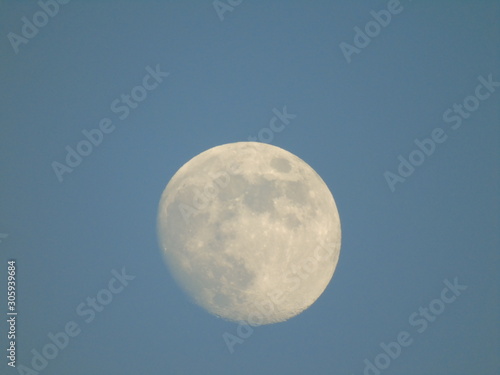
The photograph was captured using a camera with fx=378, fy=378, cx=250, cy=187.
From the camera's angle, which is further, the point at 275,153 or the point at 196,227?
the point at 275,153

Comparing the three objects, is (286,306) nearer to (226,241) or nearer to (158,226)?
(226,241)

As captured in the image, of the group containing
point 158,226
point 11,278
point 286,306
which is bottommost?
point 286,306

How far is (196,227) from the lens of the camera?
11.3 m

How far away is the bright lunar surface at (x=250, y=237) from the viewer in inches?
428

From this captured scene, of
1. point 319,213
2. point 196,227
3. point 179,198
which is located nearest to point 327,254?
point 319,213

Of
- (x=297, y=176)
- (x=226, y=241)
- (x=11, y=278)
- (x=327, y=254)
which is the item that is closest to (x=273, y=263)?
(x=226, y=241)

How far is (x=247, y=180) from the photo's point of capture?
37.6ft

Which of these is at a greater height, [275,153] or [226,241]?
[275,153]

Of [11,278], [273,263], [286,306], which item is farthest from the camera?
[11,278]

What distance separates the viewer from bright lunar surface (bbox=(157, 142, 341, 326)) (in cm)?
1088

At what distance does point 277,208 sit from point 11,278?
909 centimetres

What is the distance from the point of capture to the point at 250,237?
10.8m

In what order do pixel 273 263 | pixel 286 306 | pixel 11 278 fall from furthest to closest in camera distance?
pixel 11 278 < pixel 286 306 < pixel 273 263

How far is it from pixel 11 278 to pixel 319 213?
10336 mm
